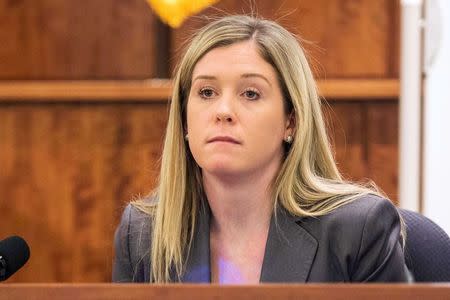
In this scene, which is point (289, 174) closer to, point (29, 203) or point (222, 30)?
point (222, 30)

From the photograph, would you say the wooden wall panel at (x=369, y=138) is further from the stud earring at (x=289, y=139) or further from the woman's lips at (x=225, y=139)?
the woman's lips at (x=225, y=139)

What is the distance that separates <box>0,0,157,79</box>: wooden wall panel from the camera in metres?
3.85

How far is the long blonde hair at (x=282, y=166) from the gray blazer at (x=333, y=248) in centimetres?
3

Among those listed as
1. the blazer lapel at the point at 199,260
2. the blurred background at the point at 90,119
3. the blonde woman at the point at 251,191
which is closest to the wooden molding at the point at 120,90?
the blurred background at the point at 90,119

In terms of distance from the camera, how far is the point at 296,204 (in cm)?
192

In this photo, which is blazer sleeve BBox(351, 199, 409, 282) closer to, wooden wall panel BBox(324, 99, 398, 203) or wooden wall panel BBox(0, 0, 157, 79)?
wooden wall panel BBox(324, 99, 398, 203)

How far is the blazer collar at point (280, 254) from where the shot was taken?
1.84 meters

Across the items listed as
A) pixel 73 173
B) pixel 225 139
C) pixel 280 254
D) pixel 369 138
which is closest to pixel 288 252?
pixel 280 254
